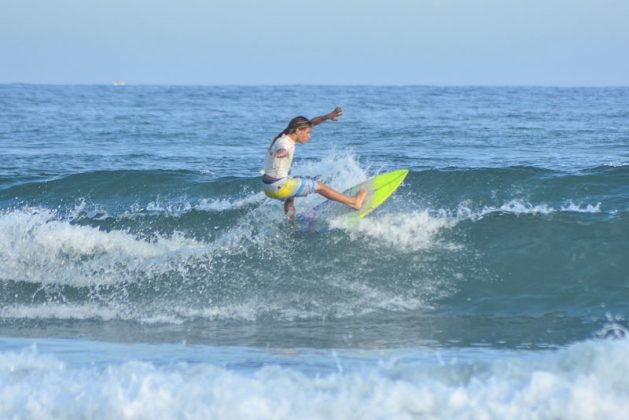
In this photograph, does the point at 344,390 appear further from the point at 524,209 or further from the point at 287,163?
the point at 524,209

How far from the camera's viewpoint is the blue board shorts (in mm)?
9820

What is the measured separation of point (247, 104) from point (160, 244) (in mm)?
23214

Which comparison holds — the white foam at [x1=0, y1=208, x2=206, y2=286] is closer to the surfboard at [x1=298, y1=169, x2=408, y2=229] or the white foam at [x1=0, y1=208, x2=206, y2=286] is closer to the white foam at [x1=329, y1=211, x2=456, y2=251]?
the surfboard at [x1=298, y1=169, x2=408, y2=229]

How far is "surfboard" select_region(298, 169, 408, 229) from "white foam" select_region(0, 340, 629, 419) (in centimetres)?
423

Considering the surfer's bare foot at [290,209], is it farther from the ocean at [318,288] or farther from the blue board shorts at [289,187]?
the blue board shorts at [289,187]

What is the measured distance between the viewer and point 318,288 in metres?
9.73

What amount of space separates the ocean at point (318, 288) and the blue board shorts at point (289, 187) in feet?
3.07

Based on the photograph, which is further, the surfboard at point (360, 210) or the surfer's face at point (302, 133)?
the surfboard at point (360, 210)

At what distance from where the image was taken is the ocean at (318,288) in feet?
20.0

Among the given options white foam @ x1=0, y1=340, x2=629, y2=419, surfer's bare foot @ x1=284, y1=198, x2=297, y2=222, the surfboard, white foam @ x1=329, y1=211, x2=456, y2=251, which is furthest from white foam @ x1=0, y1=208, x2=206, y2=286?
white foam @ x1=0, y1=340, x2=629, y2=419

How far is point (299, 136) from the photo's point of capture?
9781mm

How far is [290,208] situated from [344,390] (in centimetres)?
470

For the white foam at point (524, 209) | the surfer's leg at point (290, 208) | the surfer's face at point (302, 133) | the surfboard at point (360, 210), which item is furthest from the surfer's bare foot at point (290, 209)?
the white foam at point (524, 209)

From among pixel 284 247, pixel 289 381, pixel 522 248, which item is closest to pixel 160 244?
pixel 284 247
